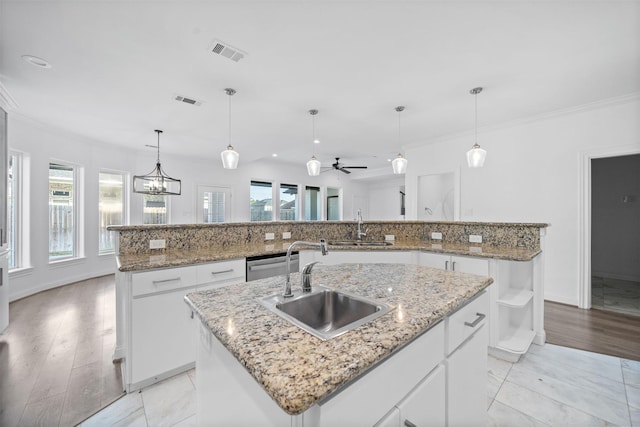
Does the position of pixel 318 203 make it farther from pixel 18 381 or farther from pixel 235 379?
pixel 235 379

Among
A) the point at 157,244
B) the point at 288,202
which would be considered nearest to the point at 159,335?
the point at 157,244

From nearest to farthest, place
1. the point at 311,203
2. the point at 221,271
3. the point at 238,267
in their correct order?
the point at 221,271
the point at 238,267
the point at 311,203

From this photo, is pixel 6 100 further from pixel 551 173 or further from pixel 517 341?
pixel 551 173

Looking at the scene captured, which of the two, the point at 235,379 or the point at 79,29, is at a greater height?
the point at 79,29

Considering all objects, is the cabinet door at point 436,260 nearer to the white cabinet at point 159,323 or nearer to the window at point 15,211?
the white cabinet at point 159,323

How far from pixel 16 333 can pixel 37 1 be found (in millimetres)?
3057

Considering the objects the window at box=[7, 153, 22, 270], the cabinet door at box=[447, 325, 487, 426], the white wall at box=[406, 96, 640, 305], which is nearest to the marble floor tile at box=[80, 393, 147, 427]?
the cabinet door at box=[447, 325, 487, 426]

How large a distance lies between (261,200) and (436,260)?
5528 millimetres

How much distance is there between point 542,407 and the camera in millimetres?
1639

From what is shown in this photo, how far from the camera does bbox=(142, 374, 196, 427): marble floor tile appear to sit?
1.60m

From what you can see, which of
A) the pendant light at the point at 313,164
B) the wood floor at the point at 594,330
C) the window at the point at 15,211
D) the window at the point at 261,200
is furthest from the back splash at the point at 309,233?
the window at the point at 261,200

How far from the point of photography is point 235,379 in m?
0.82

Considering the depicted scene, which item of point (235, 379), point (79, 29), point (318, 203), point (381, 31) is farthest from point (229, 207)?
point (235, 379)

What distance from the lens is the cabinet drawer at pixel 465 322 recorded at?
1039mm
